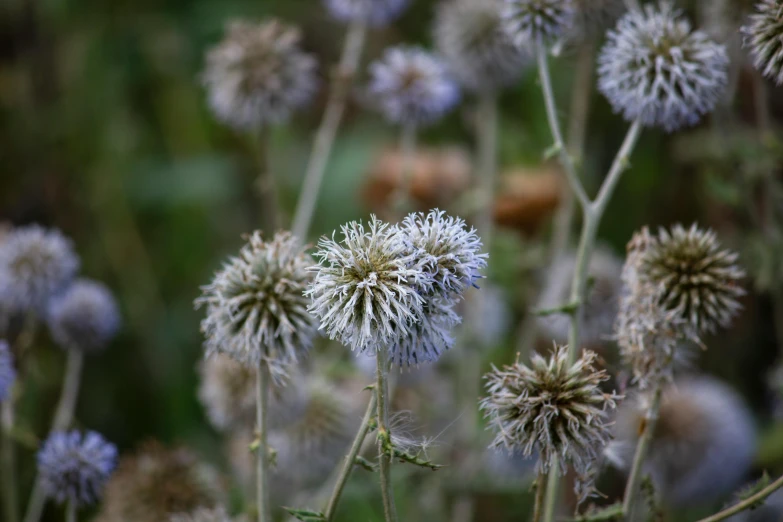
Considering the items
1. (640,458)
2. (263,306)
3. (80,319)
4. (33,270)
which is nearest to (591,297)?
(640,458)

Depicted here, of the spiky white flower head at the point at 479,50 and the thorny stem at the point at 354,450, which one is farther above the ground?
the spiky white flower head at the point at 479,50

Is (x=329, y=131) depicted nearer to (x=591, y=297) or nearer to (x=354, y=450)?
(x=591, y=297)

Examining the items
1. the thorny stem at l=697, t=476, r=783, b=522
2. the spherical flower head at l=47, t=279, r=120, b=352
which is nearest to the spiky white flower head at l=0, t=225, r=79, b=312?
the spherical flower head at l=47, t=279, r=120, b=352

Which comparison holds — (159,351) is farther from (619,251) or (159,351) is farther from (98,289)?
(619,251)

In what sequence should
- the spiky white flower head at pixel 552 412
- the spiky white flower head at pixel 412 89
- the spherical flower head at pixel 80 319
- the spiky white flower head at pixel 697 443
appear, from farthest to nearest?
the spiky white flower head at pixel 697 443 < the spiky white flower head at pixel 412 89 < the spherical flower head at pixel 80 319 < the spiky white flower head at pixel 552 412

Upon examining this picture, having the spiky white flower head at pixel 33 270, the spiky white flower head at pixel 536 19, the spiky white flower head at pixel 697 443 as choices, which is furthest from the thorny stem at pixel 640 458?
the spiky white flower head at pixel 33 270

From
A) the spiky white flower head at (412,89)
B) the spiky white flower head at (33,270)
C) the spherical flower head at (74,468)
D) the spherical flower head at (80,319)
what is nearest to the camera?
the spherical flower head at (74,468)

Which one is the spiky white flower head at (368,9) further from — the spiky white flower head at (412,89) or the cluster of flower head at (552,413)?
the cluster of flower head at (552,413)
